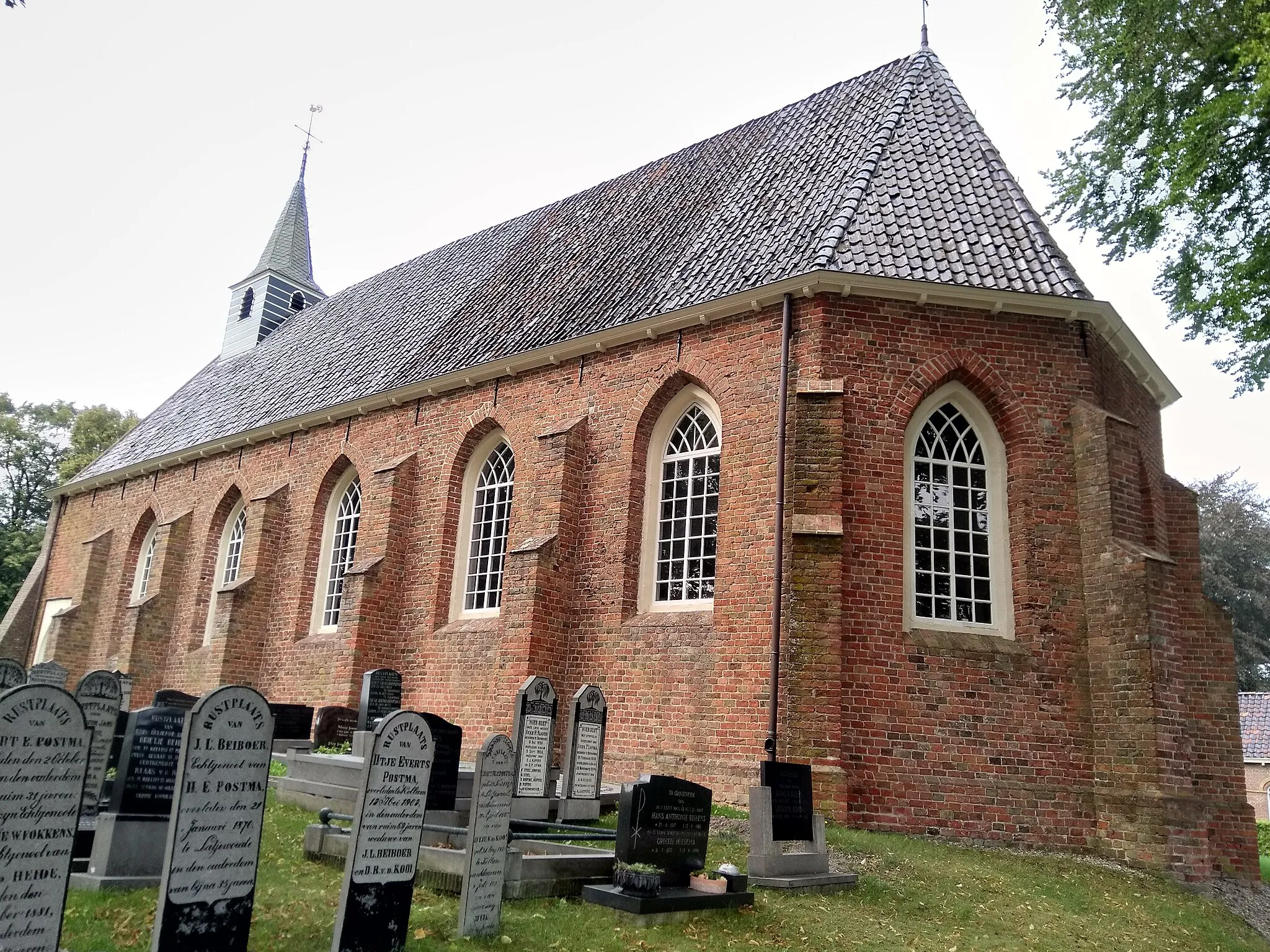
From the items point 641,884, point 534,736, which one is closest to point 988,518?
point 534,736

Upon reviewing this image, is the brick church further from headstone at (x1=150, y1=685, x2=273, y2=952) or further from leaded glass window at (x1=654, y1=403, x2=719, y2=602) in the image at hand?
headstone at (x1=150, y1=685, x2=273, y2=952)

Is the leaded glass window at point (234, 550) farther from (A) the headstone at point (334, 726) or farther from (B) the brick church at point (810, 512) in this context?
(A) the headstone at point (334, 726)

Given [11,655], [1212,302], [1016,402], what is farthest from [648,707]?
[11,655]

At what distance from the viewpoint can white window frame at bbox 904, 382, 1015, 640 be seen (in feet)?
40.6

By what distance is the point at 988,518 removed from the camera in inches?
509

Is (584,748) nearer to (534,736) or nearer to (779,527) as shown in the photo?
(534,736)

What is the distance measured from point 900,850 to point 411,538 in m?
10.9

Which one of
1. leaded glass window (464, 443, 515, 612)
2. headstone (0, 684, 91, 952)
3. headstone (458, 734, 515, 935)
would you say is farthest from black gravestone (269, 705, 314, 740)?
headstone (0, 684, 91, 952)

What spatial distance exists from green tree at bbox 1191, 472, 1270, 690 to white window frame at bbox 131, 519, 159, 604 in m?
38.2

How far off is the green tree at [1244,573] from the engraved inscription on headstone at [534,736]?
120 feet

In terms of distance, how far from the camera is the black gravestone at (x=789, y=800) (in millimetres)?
8539

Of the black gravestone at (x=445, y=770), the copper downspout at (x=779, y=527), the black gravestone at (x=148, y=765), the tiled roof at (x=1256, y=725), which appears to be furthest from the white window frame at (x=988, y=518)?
the tiled roof at (x=1256, y=725)

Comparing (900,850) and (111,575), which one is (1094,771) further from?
(111,575)

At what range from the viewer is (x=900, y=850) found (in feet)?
33.0
